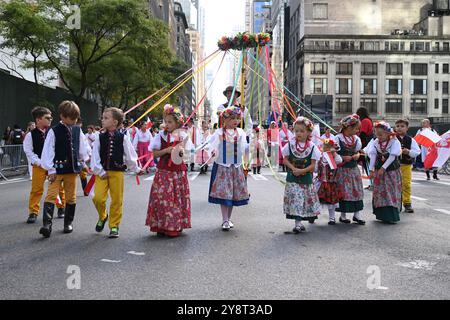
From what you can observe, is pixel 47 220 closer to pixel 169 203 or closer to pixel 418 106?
pixel 169 203

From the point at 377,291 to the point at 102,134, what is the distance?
13.9 feet

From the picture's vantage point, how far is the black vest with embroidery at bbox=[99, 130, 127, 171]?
276 inches

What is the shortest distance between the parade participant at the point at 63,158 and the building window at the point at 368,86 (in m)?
77.4

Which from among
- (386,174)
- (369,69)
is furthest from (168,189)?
(369,69)

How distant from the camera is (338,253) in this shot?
6090 mm

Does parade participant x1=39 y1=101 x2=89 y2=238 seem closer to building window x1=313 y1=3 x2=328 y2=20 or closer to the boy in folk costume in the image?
the boy in folk costume

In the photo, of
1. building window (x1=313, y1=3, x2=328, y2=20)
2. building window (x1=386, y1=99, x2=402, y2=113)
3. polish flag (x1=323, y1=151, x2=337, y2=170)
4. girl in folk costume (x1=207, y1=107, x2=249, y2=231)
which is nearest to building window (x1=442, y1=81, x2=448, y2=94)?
building window (x1=386, y1=99, x2=402, y2=113)

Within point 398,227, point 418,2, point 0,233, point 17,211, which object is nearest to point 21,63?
point 17,211

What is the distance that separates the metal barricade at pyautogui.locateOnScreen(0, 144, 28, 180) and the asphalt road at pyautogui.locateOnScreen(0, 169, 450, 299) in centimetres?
974

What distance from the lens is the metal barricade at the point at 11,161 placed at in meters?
18.0

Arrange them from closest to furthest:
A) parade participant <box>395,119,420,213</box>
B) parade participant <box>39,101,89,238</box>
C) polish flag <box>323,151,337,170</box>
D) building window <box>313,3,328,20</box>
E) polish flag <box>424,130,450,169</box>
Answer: parade participant <box>39,101,89,238</box> → polish flag <box>323,151,337,170</box> → parade participant <box>395,119,420,213</box> → polish flag <box>424,130,450,169</box> → building window <box>313,3,328,20</box>

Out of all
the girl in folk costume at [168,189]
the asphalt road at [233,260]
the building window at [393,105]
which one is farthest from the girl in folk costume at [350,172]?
the building window at [393,105]

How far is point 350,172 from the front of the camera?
333 inches

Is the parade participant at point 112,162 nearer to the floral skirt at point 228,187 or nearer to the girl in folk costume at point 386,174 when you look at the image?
the floral skirt at point 228,187
